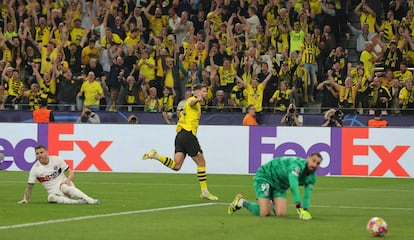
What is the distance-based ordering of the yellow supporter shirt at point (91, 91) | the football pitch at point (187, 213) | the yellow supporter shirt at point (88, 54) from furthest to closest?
1. the yellow supporter shirt at point (88, 54)
2. the yellow supporter shirt at point (91, 91)
3. the football pitch at point (187, 213)

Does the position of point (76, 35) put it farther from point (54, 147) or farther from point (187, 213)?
point (187, 213)

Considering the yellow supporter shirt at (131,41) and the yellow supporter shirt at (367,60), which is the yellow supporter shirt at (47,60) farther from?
the yellow supporter shirt at (367,60)

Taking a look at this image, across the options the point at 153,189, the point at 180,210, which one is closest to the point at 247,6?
the point at 153,189

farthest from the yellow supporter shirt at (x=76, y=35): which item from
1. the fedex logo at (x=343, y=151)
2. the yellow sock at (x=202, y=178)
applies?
the yellow sock at (x=202, y=178)

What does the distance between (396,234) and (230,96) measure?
17.5 metres

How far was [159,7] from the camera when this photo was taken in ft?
114

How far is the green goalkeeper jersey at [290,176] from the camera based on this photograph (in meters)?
14.9

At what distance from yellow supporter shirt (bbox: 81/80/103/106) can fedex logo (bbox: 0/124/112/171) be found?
227 cm

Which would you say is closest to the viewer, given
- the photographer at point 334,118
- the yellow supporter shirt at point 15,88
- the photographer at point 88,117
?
the photographer at point 334,118

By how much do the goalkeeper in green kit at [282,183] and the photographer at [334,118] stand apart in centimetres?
1302

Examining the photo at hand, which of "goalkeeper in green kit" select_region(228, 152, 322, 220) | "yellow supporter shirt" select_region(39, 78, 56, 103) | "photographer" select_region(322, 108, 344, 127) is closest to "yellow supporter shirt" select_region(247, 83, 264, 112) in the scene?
"photographer" select_region(322, 108, 344, 127)

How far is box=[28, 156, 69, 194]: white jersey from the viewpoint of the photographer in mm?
18359

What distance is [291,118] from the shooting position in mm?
29703

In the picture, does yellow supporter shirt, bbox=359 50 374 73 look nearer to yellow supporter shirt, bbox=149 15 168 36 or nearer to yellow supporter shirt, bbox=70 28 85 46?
yellow supporter shirt, bbox=149 15 168 36
